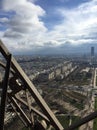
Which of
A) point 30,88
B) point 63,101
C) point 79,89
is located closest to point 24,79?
point 30,88

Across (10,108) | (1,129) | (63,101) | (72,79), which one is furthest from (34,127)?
(72,79)

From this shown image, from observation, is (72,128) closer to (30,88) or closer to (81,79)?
(30,88)

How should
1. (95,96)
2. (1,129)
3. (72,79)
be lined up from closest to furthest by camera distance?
(1,129), (95,96), (72,79)

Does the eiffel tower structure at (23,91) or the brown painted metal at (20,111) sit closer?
the eiffel tower structure at (23,91)

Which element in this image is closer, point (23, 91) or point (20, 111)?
point (23, 91)

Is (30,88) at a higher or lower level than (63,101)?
higher

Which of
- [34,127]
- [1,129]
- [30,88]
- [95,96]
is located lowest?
[95,96]

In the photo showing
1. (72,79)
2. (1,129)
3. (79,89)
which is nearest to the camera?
(1,129)

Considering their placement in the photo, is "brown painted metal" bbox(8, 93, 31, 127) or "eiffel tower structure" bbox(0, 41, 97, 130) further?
"brown painted metal" bbox(8, 93, 31, 127)

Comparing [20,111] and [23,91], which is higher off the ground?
[23,91]

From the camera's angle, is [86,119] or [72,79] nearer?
[86,119]
